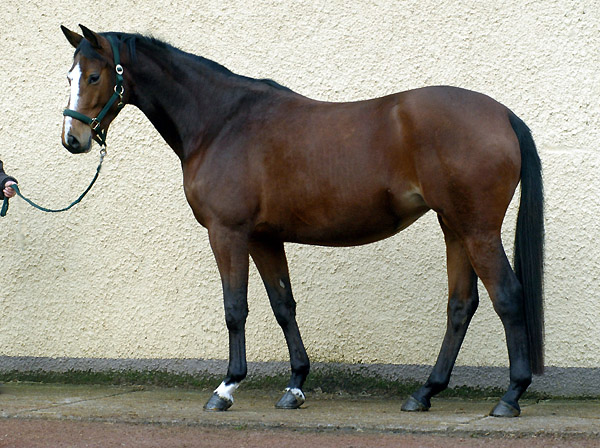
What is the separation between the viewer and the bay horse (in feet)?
12.8

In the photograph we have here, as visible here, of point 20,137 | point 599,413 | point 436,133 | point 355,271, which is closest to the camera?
point 436,133

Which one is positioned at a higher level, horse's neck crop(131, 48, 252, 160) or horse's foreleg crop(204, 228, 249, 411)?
horse's neck crop(131, 48, 252, 160)

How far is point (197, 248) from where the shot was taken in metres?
5.39

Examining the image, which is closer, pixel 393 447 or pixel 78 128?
pixel 393 447

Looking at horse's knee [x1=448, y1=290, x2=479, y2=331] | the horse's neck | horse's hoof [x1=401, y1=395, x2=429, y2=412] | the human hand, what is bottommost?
horse's hoof [x1=401, y1=395, x2=429, y2=412]

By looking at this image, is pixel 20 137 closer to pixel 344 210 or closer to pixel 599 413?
pixel 344 210

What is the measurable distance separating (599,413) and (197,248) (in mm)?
2740

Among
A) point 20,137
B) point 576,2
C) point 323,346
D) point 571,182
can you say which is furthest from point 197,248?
point 576,2

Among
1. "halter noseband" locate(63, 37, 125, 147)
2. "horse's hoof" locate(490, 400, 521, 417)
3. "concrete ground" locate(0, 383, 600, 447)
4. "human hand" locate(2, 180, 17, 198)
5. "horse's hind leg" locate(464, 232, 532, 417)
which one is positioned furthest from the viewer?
"human hand" locate(2, 180, 17, 198)

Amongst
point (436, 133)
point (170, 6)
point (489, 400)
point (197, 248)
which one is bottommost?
point (489, 400)

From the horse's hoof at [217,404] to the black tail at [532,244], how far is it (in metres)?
1.66

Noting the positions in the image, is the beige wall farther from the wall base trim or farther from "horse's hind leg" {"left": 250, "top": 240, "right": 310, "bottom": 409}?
"horse's hind leg" {"left": 250, "top": 240, "right": 310, "bottom": 409}

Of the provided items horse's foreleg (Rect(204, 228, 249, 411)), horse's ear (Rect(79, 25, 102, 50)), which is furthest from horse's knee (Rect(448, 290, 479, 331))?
horse's ear (Rect(79, 25, 102, 50))

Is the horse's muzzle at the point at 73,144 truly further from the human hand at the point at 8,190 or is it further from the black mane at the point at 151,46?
the human hand at the point at 8,190
